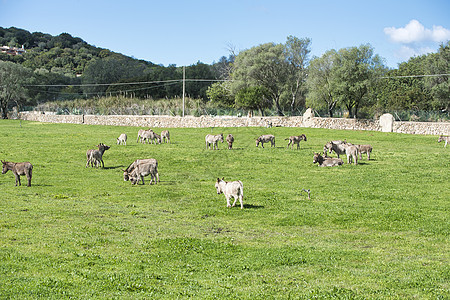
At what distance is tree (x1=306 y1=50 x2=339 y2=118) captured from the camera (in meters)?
68.8

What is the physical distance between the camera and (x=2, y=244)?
12.6m

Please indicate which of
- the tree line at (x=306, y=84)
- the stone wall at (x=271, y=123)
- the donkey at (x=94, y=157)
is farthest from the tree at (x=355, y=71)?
the donkey at (x=94, y=157)

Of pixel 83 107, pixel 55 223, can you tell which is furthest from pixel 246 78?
pixel 55 223

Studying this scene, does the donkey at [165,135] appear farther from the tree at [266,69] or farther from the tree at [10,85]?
the tree at [10,85]

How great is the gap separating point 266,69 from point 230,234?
66.3 m

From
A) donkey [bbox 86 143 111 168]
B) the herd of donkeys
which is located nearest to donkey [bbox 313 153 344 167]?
the herd of donkeys

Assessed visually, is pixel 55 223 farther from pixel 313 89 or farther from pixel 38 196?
pixel 313 89

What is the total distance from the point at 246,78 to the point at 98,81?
6762 cm

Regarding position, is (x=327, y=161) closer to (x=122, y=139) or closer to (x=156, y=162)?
(x=156, y=162)

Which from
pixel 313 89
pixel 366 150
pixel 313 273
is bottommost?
pixel 313 273

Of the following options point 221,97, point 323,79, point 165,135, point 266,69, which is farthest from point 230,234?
point 221,97

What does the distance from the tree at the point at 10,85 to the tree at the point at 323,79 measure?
6976 cm

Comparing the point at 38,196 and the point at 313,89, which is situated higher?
Result: the point at 313,89

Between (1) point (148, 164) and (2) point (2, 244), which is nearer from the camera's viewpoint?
(2) point (2, 244)
